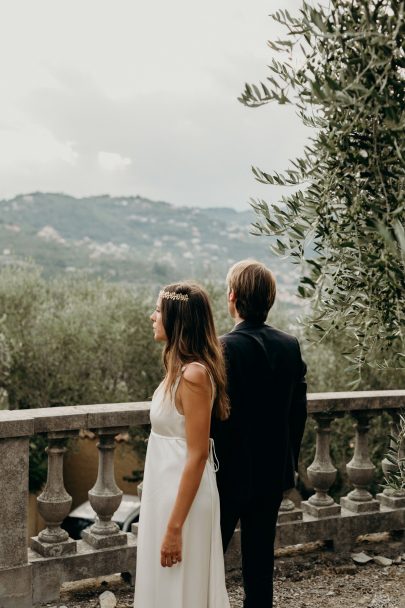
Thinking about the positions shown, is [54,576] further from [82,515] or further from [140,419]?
[82,515]

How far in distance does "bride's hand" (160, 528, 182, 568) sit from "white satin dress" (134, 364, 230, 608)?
7 cm

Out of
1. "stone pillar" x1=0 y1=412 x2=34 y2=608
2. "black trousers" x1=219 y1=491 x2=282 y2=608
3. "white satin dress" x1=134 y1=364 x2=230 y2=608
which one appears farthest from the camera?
"stone pillar" x1=0 y1=412 x2=34 y2=608

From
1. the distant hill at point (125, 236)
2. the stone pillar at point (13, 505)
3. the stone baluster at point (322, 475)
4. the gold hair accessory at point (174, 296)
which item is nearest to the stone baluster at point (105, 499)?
the stone pillar at point (13, 505)

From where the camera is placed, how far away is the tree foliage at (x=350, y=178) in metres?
2.45

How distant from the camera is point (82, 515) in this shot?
13.9m

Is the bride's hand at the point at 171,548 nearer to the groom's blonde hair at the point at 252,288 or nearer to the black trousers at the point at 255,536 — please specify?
the black trousers at the point at 255,536

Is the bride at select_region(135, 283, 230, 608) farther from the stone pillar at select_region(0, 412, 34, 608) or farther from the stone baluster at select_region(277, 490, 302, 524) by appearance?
the stone baluster at select_region(277, 490, 302, 524)

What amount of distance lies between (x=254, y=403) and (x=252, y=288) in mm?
530

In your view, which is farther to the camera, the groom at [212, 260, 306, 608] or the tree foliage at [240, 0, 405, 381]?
the groom at [212, 260, 306, 608]

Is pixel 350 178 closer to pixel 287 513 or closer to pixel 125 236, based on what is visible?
pixel 287 513

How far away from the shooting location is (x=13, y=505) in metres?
3.99

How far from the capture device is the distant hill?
69.9 m

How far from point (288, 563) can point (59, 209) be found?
95.8 m

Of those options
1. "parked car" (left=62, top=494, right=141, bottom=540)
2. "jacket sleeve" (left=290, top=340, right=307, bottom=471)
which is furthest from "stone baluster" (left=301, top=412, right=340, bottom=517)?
"parked car" (left=62, top=494, right=141, bottom=540)
